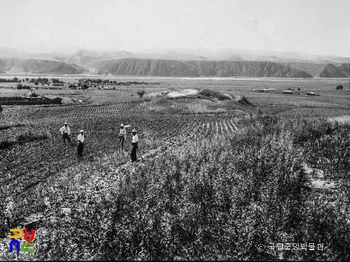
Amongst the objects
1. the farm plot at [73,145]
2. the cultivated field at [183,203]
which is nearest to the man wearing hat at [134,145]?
the cultivated field at [183,203]

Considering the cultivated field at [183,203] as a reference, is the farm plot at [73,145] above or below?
below

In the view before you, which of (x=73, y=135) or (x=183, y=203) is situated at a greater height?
(x=183, y=203)

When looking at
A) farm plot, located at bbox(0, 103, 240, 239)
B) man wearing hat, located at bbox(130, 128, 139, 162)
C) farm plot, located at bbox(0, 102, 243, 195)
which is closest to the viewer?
farm plot, located at bbox(0, 103, 240, 239)

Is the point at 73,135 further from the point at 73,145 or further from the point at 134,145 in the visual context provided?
the point at 134,145

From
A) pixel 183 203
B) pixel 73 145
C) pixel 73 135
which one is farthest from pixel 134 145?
pixel 73 135

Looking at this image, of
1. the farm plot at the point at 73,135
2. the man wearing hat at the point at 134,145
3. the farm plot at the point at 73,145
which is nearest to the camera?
the farm plot at the point at 73,145

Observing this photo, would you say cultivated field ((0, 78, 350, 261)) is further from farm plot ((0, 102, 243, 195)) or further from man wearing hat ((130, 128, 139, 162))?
man wearing hat ((130, 128, 139, 162))

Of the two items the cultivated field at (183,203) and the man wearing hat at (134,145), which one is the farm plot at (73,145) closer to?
the cultivated field at (183,203)

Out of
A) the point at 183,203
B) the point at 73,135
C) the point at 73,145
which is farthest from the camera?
the point at 73,135

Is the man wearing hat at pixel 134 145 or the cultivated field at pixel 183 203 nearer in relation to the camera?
the cultivated field at pixel 183 203

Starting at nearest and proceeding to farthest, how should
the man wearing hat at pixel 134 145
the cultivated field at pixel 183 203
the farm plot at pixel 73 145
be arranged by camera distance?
1. the cultivated field at pixel 183 203
2. the farm plot at pixel 73 145
3. the man wearing hat at pixel 134 145

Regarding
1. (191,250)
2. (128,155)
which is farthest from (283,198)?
(128,155)

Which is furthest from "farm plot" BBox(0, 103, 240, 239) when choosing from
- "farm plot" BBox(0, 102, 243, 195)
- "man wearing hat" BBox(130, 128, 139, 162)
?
"man wearing hat" BBox(130, 128, 139, 162)

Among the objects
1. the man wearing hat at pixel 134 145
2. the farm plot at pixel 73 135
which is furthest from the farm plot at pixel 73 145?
the man wearing hat at pixel 134 145
